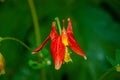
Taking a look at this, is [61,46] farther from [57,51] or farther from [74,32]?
[74,32]

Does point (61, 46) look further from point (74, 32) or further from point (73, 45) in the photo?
point (74, 32)

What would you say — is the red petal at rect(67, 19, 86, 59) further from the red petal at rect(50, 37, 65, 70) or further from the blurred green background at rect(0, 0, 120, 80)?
the blurred green background at rect(0, 0, 120, 80)

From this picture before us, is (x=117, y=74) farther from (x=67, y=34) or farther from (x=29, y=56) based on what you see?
(x=67, y=34)

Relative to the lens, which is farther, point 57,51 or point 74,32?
point 74,32

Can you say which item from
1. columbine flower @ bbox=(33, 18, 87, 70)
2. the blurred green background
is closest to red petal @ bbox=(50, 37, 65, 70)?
columbine flower @ bbox=(33, 18, 87, 70)

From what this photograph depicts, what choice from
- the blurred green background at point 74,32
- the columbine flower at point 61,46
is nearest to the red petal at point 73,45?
the columbine flower at point 61,46

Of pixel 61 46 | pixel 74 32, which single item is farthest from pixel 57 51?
pixel 74 32
